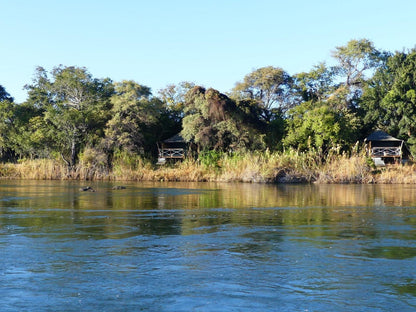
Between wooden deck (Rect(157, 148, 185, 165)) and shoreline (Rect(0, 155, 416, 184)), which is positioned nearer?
shoreline (Rect(0, 155, 416, 184))

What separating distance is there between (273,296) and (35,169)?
1517 inches

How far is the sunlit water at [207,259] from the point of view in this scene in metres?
7.89

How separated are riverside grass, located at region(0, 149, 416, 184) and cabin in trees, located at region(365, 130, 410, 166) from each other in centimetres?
441

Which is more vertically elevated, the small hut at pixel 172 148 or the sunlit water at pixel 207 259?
the small hut at pixel 172 148

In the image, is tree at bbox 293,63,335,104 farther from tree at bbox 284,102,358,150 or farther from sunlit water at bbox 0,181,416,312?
sunlit water at bbox 0,181,416,312

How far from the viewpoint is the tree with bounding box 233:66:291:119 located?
192 feet

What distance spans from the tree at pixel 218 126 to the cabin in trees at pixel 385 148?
10198mm

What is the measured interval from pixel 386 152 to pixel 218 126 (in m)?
15.1

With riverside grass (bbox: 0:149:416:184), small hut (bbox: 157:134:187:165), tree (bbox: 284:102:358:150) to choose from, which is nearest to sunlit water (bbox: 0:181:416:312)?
riverside grass (bbox: 0:149:416:184)

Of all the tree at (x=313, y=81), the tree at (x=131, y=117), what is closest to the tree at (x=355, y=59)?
the tree at (x=313, y=81)

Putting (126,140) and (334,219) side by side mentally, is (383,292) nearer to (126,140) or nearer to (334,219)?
(334,219)

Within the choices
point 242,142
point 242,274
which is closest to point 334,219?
point 242,274

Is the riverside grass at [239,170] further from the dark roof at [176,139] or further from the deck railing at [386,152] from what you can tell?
the deck railing at [386,152]

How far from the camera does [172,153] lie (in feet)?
156
